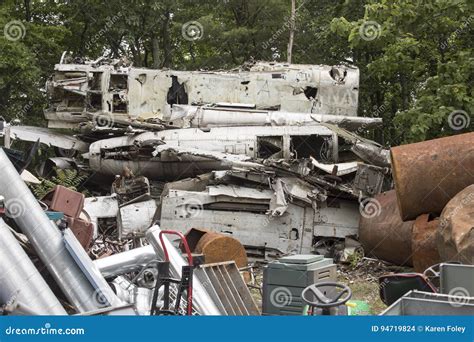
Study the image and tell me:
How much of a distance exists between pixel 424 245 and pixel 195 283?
4571 millimetres

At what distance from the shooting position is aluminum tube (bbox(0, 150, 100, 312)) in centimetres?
636

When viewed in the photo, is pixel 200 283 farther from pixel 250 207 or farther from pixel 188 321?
pixel 250 207

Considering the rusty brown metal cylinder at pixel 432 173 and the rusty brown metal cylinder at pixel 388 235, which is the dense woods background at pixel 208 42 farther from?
→ the rusty brown metal cylinder at pixel 432 173

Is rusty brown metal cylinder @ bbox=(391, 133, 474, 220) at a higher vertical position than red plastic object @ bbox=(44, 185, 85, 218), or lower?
higher

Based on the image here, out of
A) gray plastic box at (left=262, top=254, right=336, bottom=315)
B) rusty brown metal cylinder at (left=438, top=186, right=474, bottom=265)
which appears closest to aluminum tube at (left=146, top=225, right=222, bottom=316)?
gray plastic box at (left=262, top=254, right=336, bottom=315)

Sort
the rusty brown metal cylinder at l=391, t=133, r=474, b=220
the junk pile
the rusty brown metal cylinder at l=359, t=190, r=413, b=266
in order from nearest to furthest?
the junk pile < the rusty brown metal cylinder at l=391, t=133, r=474, b=220 < the rusty brown metal cylinder at l=359, t=190, r=413, b=266

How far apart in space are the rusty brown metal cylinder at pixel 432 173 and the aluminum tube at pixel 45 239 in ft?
18.4

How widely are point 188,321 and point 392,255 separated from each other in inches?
322

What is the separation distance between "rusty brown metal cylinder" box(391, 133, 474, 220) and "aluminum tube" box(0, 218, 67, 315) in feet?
19.9

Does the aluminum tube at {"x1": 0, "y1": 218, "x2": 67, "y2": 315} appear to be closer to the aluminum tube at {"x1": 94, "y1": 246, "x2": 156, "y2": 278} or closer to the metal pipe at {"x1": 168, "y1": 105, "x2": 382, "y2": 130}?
the aluminum tube at {"x1": 94, "y1": 246, "x2": 156, "y2": 278}

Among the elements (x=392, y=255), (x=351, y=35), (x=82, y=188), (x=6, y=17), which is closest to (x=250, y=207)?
(x=392, y=255)

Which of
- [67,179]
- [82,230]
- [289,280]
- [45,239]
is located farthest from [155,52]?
[289,280]

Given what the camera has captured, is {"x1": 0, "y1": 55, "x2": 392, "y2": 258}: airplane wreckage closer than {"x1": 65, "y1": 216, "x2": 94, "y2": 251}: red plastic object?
No
